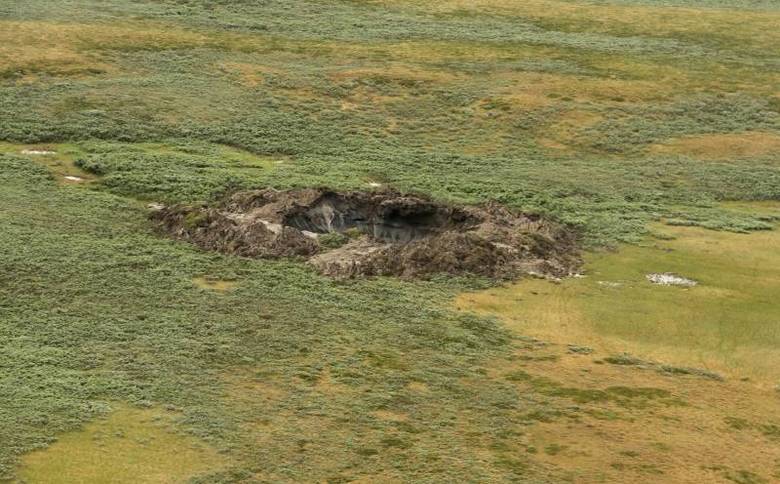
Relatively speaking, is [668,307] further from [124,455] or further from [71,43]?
[71,43]

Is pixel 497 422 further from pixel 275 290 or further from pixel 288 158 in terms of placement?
pixel 288 158

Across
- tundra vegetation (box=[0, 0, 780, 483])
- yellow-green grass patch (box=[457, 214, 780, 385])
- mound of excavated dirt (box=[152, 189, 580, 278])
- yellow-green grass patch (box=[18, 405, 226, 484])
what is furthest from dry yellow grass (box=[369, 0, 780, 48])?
yellow-green grass patch (box=[18, 405, 226, 484])

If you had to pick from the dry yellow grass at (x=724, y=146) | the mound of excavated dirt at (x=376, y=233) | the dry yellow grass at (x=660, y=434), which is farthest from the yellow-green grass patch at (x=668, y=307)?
the dry yellow grass at (x=724, y=146)

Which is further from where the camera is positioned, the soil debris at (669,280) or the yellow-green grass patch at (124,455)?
the soil debris at (669,280)

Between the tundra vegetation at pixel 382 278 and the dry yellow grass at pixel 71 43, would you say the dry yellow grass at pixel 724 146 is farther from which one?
the dry yellow grass at pixel 71 43

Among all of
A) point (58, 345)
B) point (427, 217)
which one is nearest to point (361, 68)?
point (427, 217)

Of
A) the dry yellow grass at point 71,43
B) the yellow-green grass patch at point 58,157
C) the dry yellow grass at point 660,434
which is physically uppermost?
the dry yellow grass at point 71,43

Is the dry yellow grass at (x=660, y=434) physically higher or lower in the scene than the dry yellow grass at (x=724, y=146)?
lower
